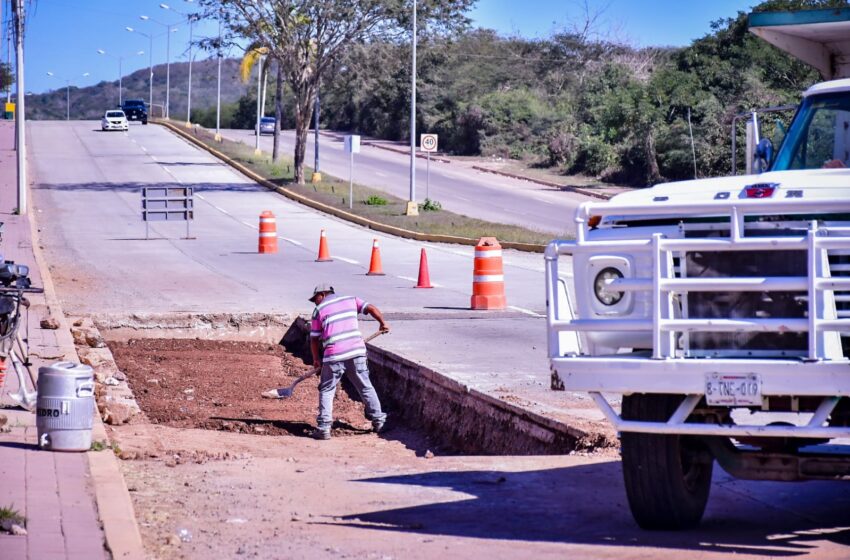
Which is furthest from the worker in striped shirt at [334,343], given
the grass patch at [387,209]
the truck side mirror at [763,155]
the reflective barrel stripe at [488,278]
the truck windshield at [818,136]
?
the grass patch at [387,209]

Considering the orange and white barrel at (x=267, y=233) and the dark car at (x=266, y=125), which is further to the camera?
the dark car at (x=266, y=125)

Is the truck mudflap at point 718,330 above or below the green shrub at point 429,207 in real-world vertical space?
above

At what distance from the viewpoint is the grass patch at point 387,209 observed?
34969 millimetres

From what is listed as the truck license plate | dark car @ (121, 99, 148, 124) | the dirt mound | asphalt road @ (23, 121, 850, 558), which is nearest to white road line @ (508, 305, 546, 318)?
asphalt road @ (23, 121, 850, 558)

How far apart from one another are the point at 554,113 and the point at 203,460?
65159mm

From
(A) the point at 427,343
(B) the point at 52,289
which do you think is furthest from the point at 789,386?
(B) the point at 52,289

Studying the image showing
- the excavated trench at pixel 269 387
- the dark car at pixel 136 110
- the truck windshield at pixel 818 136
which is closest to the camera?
the truck windshield at pixel 818 136

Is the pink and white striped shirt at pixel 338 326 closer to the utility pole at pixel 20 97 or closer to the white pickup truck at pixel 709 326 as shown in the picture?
the white pickup truck at pixel 709 326

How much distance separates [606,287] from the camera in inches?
255

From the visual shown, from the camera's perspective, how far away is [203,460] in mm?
9781

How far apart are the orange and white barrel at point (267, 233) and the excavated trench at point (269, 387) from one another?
11.0 meters

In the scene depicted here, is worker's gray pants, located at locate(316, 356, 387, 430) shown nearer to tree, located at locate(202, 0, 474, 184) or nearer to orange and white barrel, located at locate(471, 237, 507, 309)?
orange and white barrel, located at locate(471, 237, 507, 309)

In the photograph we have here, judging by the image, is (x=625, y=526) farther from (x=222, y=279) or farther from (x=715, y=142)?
(x=715, y=142)

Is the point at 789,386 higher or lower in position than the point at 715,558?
higher
